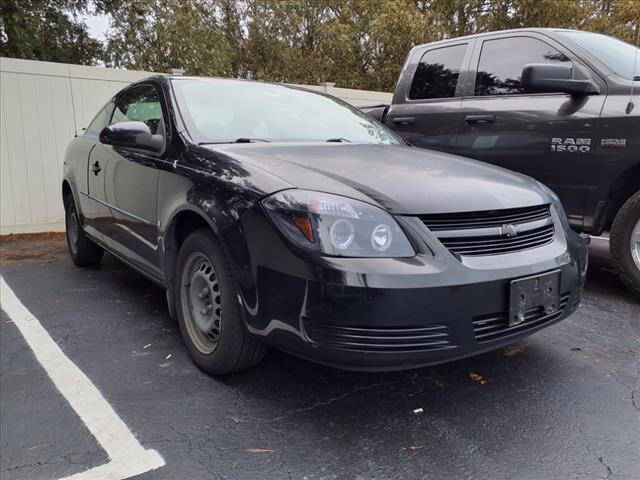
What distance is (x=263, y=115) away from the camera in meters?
3.28

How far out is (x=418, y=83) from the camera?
501cm

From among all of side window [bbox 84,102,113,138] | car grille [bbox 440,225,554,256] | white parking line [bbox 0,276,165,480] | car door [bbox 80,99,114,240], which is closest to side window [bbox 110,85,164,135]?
side window [bbox 84,102,113,138]

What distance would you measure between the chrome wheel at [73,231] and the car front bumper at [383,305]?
3.34 m

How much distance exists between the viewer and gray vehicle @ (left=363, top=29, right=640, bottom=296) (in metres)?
3.50

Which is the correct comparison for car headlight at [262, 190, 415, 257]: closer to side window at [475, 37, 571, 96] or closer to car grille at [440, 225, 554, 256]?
car grille at [440, 225, 554, 256]

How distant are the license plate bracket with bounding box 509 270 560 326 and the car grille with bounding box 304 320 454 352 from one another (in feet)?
1.14

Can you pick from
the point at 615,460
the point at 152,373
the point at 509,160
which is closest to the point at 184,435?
the point at 152,373

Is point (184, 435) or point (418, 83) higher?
point (418, 83)

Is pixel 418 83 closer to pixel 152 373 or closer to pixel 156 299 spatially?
pixel 156 299

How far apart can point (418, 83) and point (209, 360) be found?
137 inches

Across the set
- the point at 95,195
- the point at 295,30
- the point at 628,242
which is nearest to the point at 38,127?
the point at 95,195

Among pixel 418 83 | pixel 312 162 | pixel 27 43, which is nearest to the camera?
pixel 312 162

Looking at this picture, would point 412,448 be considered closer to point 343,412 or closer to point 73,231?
point 343,412

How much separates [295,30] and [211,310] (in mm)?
12373
